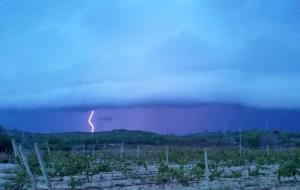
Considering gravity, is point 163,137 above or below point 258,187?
above

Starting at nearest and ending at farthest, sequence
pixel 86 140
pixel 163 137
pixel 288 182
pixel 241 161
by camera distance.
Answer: pixel 288 182, pixel 241 161, pixel 86 140, pixel 163 137

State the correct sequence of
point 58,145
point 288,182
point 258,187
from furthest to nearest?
point 58,145 < point 288,182 < point 258,187

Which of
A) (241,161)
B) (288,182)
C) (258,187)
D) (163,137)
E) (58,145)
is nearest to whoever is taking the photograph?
(258,187)

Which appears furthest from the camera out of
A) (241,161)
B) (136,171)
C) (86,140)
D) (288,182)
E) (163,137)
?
(163,137)

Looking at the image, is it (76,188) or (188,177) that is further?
(188,177)

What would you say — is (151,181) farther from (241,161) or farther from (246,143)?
(246,143)

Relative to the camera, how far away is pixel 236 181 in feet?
74.9

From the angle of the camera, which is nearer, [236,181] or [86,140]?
[236,181]

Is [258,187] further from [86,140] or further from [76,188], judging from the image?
[86,140]

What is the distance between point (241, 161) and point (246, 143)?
39.0 meters

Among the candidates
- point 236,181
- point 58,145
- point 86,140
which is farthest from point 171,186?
point 86,140

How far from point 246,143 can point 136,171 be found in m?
43.0

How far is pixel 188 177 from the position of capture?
75.3 feet

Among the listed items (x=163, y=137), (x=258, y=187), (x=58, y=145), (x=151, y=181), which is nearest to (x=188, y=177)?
(x=151, y=181)
